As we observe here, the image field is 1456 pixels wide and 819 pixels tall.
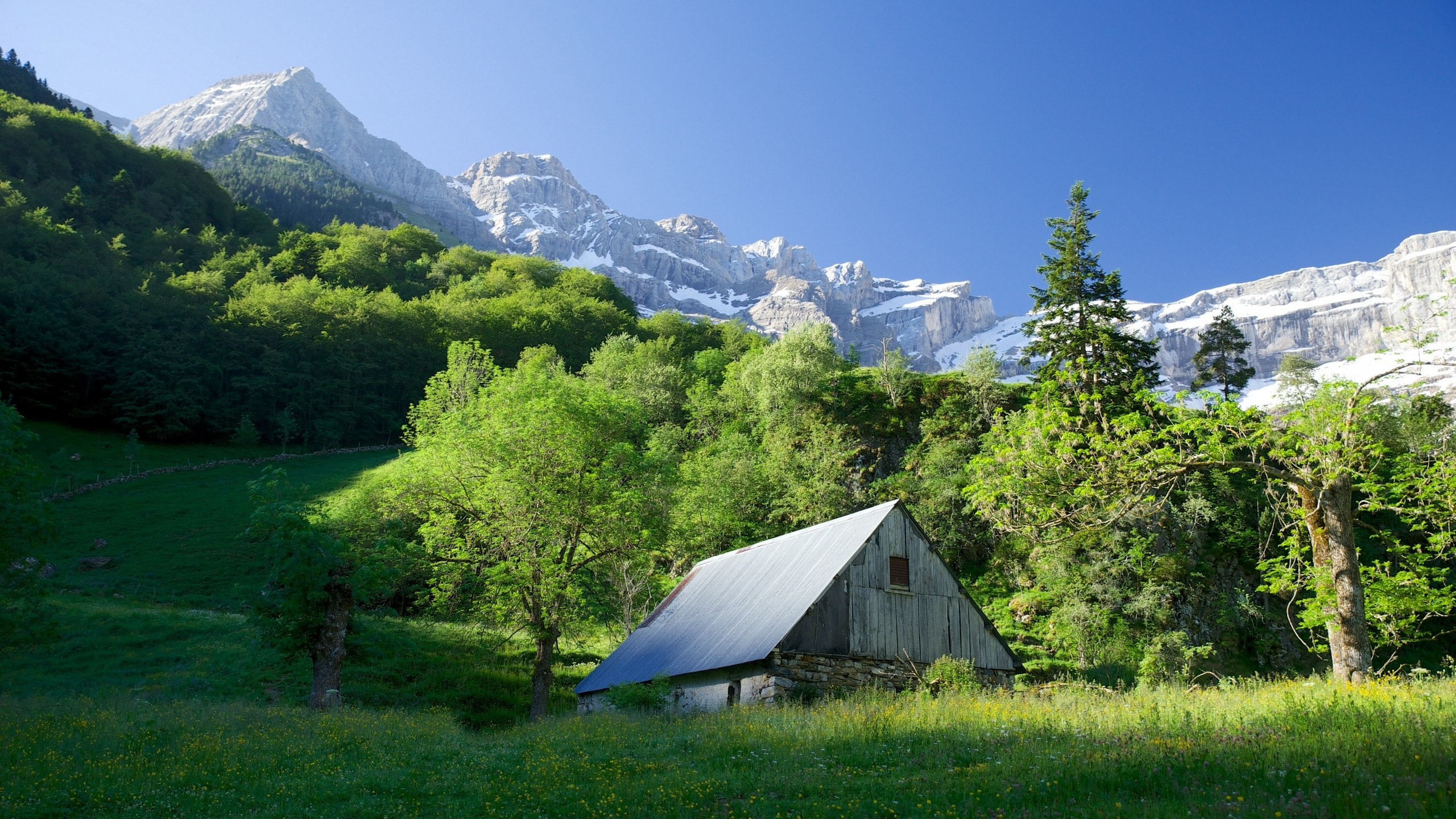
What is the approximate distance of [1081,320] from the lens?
122 ft

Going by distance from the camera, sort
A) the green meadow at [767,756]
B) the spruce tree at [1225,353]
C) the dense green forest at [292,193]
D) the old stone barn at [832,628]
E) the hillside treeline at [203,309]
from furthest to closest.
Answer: the dense green forest at [292,193], the hillside treeline at [203,309], the spruce tree at [1225,353], the old stone barn at [832,628], the green meadow at [767,756]

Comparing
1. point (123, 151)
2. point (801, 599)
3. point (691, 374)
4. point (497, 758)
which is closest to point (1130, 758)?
point (497, 758)

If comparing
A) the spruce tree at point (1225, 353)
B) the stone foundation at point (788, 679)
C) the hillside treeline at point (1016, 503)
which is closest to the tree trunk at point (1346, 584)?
the hillside treeline at point (1016, 503)

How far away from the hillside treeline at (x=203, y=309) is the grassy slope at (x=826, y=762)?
58805mm

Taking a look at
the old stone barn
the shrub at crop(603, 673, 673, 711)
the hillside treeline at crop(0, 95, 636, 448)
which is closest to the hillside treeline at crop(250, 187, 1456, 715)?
the old stone barn

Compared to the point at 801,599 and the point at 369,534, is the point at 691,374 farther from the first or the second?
the point at 801,599

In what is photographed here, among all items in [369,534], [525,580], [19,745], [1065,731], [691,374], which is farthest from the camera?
[691,374]

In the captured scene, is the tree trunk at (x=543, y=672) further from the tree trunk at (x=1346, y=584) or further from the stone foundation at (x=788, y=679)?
the tree trunk at (x=1346, y=584)

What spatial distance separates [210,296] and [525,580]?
7212 cm

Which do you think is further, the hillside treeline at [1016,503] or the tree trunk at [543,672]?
the tree trunk at [543,672]

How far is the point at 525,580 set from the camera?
85.5ft

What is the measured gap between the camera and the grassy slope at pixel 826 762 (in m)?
7.93

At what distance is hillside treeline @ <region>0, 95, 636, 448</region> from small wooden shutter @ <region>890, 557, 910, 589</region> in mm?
60746

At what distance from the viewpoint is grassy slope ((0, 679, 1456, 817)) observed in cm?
793
